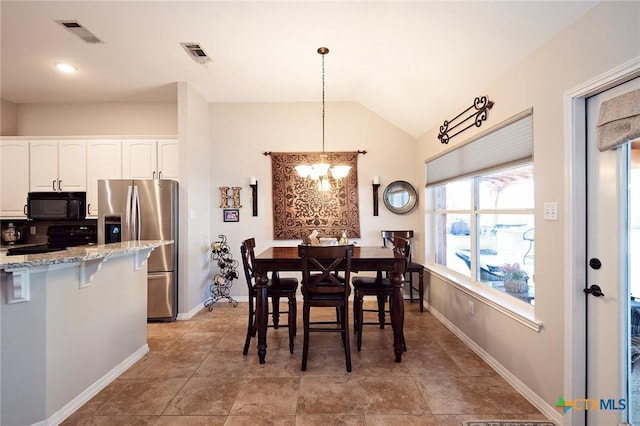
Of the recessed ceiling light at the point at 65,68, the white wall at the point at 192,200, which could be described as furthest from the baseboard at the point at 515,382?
the recessed ceiling light at the point at 65,68

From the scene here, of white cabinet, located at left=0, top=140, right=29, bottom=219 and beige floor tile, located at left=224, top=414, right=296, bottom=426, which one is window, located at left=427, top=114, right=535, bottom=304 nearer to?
beige floor tile, located at left=224, top=414, right=296, bottom=426

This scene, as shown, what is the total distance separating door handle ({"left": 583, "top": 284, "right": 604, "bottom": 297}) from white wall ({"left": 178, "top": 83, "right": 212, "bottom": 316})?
12.4 ft

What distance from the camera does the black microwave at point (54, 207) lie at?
361 cm

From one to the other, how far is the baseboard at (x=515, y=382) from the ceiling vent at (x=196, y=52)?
3982 millimetres

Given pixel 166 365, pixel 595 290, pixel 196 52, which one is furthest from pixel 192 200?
pixel 595 290

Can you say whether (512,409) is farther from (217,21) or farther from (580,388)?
(217,21)

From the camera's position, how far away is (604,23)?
4.74 ft

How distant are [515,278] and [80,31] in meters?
4.47

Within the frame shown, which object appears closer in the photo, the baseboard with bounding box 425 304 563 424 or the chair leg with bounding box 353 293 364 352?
the baseboard with bounding box 425 304 563 424

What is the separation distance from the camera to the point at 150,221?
3.38m

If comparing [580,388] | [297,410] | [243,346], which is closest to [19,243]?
[243,346]

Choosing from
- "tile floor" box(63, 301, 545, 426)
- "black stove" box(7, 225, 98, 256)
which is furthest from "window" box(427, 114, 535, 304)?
"black stove" box(7, 225, 98, 256)

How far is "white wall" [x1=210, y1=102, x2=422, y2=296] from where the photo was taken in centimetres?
426

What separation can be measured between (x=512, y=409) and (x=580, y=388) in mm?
433
